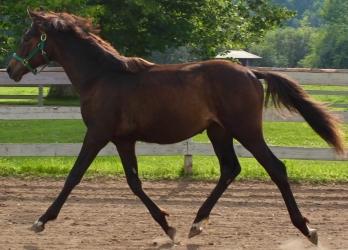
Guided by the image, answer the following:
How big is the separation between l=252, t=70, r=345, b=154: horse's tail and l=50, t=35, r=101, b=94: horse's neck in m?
1.48

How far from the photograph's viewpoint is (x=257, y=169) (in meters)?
10.2

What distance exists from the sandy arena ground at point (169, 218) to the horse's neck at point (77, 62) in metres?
1.35

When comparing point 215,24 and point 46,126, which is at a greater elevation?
point 215,24

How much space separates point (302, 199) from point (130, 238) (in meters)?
2.87

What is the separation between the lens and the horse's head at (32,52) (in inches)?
269

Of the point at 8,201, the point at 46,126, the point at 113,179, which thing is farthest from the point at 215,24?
the point at 8,201

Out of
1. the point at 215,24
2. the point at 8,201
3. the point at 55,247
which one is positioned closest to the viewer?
the point at 55,247

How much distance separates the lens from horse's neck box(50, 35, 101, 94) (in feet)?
21.8

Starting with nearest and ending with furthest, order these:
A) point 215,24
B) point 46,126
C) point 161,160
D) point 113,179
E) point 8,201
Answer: point 8,201
point 113,179
point 161,160
point 46,126
point 215,24

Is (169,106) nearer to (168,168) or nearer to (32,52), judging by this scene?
(32,52)

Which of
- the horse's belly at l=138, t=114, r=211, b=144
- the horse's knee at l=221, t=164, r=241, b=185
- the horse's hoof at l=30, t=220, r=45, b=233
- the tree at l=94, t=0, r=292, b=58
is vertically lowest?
the tree at l=94, t=0, r=292, b=58

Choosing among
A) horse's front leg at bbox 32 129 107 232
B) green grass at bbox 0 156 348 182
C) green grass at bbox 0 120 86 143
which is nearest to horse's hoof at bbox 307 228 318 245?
horse's front leg at bbox 32 129 107 232

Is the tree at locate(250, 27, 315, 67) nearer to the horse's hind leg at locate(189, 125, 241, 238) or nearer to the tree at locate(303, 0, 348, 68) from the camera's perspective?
the tree at locate(303, 0, 348, 68)

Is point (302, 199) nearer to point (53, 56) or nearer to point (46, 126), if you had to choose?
point (53, 56)
